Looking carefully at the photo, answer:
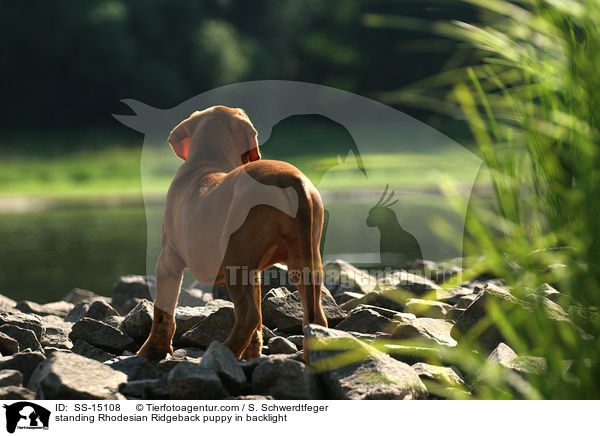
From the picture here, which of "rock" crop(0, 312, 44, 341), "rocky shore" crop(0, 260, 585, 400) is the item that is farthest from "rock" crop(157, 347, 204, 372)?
"rock" crop(0, 312, 44, 341)

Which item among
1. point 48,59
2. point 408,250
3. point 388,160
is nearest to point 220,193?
point 388,160

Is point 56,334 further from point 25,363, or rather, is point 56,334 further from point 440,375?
point 440,375

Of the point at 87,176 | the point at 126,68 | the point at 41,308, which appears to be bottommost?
the point at 41,308

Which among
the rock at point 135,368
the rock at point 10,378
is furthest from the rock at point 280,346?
the rock at point 10,378

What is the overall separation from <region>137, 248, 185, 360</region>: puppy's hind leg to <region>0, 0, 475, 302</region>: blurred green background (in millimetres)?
13130

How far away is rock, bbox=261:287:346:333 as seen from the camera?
152 inches

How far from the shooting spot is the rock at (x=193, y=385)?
2594mm

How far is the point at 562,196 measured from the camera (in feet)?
7.26

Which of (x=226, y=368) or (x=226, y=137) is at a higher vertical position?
(x=226, y=137)

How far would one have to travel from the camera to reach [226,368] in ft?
8.87

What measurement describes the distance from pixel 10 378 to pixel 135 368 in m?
0.53

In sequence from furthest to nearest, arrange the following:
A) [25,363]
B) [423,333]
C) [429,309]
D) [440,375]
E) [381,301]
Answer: [381,301] → [429,309] → [423,333] → [25,363] → [440,375]

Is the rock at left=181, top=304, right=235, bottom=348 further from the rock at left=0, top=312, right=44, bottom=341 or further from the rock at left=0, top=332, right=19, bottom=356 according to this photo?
the rock at left=0, top=312, right=44, bottom=341

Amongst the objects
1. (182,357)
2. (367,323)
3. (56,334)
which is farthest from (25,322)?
(367,323)
